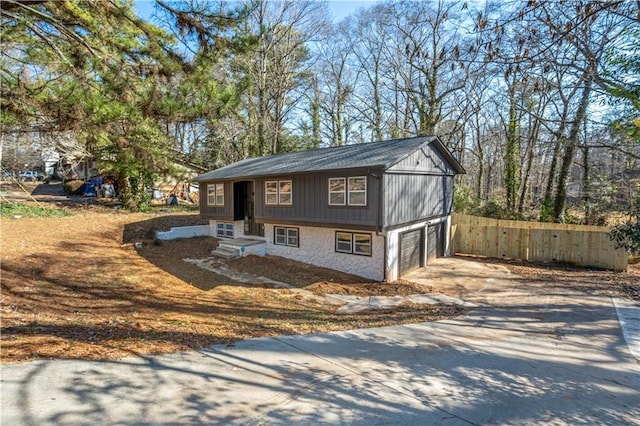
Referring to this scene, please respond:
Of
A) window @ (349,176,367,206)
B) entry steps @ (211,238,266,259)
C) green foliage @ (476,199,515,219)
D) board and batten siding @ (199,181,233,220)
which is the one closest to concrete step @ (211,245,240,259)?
entry steps @ (211,238,266,259)

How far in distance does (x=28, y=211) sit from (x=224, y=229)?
981 cm

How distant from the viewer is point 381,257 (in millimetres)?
11906

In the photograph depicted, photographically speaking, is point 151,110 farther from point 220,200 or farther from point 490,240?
point 490,240

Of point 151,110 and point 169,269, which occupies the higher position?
point 151,110

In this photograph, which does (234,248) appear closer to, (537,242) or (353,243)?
(353,243)

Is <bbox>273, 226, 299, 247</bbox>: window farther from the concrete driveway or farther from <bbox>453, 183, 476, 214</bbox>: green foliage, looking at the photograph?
<bbox>453, 183, 476, 214</bbox>: green foliage

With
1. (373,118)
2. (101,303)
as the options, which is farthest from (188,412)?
(373,118)

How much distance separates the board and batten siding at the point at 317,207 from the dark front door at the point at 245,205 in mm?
1844

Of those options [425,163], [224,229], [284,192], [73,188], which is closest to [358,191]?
[284,192]

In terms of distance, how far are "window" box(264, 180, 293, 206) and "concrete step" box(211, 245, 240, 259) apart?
8.39 feet

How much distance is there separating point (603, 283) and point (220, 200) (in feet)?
51.8

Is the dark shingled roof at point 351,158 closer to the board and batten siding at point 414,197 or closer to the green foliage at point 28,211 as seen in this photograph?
the board and batten siding at point 414,197

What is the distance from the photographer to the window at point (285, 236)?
47.9 feet

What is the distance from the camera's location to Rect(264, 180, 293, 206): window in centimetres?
1395
